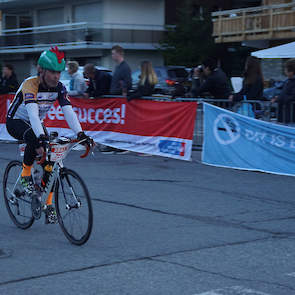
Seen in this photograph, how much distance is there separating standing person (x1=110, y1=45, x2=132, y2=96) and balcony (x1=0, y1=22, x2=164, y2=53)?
2833cm

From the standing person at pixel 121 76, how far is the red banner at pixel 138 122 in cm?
35

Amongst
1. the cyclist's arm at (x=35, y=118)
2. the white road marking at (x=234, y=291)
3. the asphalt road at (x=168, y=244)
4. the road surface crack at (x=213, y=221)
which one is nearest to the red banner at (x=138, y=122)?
the asphalt road at (x=168, y=244)

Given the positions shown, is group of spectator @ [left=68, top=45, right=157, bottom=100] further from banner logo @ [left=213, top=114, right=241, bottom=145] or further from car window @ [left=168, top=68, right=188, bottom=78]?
car window @ [left=168, top=68, right=188, bottom=78]

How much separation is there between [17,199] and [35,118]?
1.32m

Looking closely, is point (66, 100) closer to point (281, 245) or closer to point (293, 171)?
point (281, 245)

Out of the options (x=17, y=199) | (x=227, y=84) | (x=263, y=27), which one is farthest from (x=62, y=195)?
(x=263, y=27)

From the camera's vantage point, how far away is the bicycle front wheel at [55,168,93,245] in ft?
20.2

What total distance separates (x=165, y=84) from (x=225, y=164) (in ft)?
60.9

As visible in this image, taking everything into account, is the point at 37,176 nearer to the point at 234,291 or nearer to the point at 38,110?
the point at 38,110

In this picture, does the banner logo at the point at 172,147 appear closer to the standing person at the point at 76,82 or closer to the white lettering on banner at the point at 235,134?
the white lettering on banner at the point at 235,134

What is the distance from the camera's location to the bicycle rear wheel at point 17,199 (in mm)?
7062

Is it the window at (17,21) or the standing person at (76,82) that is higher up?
the window at (17,21)

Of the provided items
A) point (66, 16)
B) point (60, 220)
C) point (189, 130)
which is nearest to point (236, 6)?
point (66, 16)

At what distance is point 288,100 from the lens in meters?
11.5
